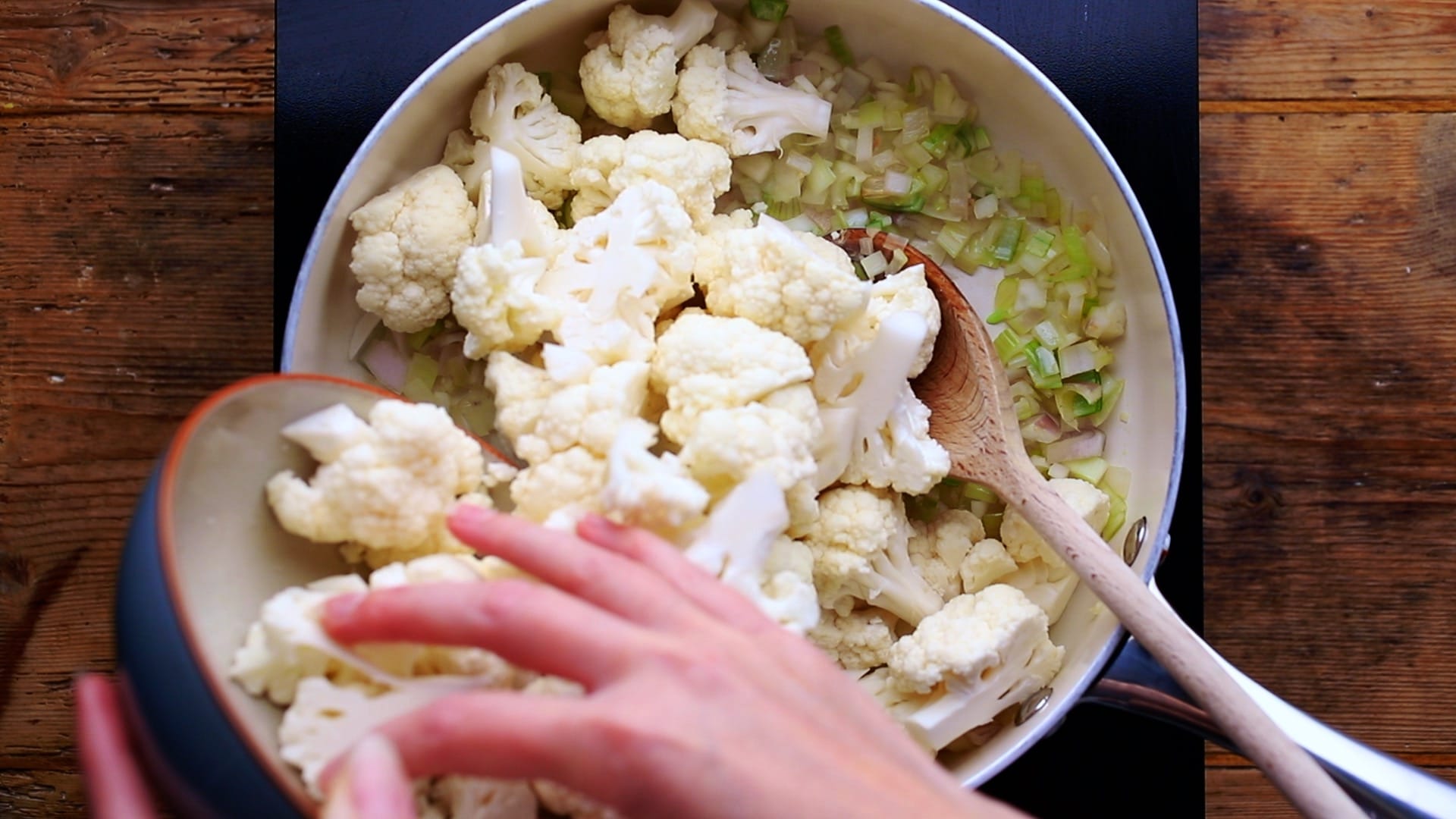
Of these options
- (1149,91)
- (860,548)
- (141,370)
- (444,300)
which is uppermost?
(1149,91)

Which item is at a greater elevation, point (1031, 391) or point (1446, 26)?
point (1446, 26)

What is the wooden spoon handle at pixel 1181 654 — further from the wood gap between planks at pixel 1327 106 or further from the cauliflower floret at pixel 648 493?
the wood gap between planks at pixel 1327 106

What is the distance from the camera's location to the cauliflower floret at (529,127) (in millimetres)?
1150

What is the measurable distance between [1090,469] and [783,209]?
471 millimetres

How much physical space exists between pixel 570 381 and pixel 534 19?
1.29ft

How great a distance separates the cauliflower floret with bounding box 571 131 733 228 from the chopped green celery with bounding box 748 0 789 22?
0.55 feet

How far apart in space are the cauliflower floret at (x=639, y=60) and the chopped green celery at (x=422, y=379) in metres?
0.34

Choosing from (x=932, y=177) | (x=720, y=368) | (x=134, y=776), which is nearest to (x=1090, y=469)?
(x=932, y=177)

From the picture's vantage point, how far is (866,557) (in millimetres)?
1127

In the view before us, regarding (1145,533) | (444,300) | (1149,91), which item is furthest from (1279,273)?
(444,300)

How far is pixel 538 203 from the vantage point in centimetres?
116

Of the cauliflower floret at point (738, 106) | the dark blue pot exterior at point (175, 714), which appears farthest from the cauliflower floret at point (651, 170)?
the dark blue pot exterior at point (175, 714)

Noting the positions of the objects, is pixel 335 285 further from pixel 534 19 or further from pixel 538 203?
pixel 534 19

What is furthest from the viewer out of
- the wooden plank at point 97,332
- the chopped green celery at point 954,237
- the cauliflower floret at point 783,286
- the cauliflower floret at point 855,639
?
the wooden plank at point 97,332
